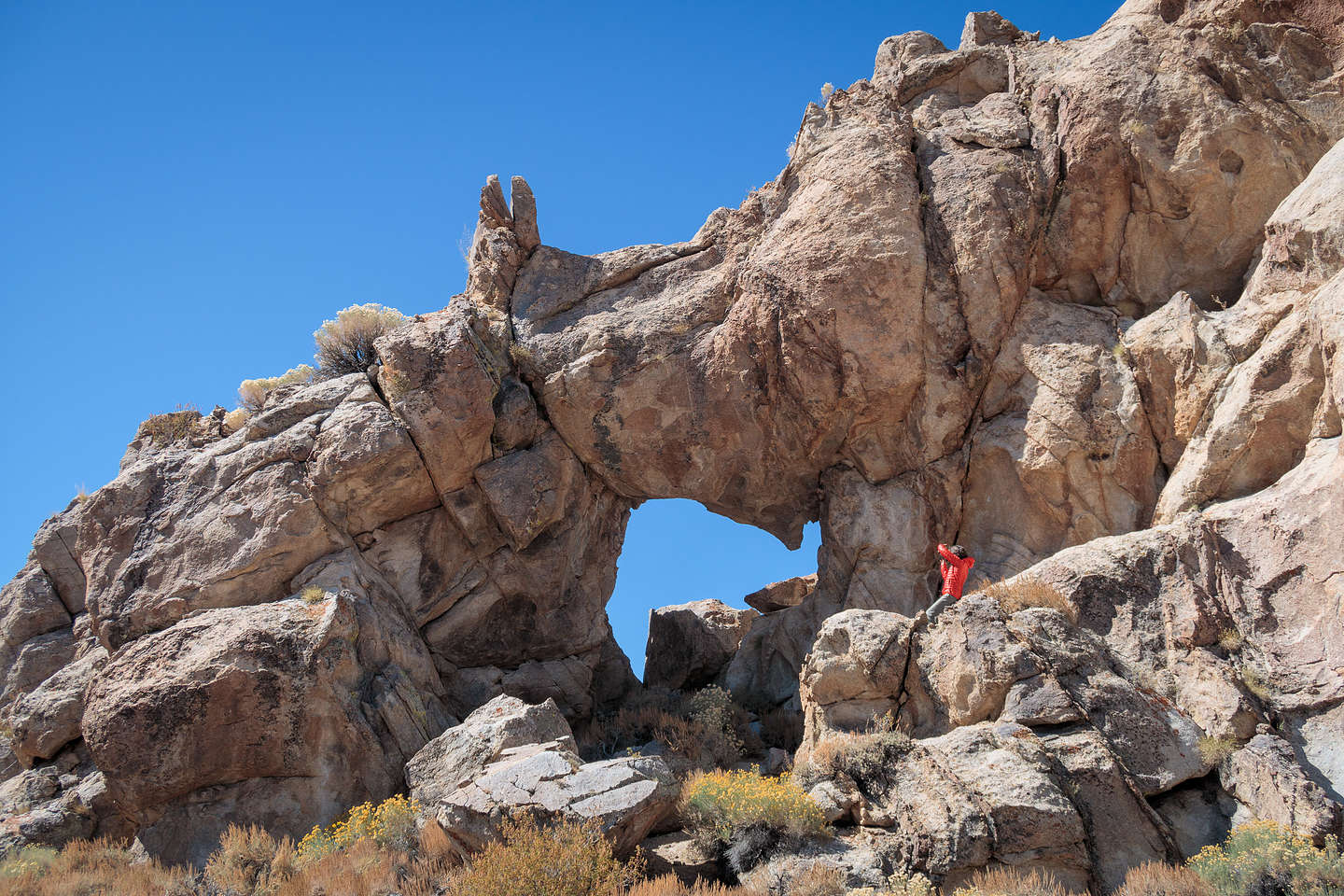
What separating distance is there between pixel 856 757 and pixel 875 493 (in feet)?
23.0

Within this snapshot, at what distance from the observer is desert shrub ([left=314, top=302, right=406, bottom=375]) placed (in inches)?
660

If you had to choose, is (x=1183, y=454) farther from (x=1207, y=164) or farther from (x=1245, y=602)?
(x=1207, y=164)

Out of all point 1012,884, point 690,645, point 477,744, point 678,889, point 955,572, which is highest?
point 690,645

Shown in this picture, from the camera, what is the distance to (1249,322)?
1193cm

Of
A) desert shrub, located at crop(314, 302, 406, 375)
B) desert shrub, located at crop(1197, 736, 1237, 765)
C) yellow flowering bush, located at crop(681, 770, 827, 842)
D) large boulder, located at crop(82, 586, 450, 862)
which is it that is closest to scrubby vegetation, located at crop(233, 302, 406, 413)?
desert shrub, located at crop(314, 302, 406, 375)

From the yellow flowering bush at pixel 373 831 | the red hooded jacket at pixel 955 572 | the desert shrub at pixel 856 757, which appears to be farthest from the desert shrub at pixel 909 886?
the yellow flowering bush at pixel 373 831

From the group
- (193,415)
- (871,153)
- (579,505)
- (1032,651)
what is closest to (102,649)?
(193,415)

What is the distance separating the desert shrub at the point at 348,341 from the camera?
16.8m

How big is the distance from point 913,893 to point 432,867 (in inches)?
184

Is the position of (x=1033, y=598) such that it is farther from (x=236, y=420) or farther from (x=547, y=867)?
(x=236, y=420)

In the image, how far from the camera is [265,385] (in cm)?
1681

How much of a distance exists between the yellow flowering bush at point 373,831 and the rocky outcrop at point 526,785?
0.79 feet

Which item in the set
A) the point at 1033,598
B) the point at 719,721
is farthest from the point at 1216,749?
the point at 719,721

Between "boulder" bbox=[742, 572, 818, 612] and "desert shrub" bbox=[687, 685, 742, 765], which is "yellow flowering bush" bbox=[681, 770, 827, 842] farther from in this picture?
"boulder" bbox=[742, 572, 818, 612]
